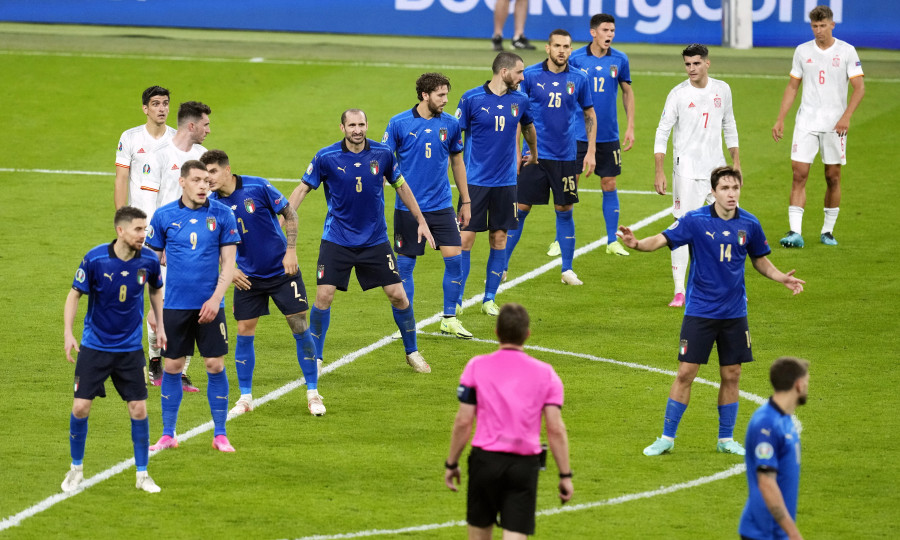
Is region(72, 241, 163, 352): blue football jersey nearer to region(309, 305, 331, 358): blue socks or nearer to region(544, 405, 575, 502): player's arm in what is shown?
region(309, 305, 331, 358): blue socks

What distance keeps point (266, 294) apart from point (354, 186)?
1244 millimetres

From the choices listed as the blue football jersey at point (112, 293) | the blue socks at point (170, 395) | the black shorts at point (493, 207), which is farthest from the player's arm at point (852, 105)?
the blue football jersey at point (112, 293)

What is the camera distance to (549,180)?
608 inches

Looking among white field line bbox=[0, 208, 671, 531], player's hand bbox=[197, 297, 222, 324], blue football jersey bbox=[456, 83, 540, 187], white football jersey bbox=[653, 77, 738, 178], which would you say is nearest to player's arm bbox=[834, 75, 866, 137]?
white football jersey bbox=[653, 77, 738, 178]

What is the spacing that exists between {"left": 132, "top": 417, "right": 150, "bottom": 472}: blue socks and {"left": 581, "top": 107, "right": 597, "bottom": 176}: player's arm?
7342mm

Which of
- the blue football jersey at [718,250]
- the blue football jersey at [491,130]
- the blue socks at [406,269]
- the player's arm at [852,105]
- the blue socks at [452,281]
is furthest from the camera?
the player's arm at [852,105]

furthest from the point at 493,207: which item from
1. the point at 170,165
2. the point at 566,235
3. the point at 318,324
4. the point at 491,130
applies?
the point at 170,165

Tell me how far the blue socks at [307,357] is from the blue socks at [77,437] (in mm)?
2167

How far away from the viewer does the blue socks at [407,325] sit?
12.3 metres

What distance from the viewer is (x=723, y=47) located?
29.0 m

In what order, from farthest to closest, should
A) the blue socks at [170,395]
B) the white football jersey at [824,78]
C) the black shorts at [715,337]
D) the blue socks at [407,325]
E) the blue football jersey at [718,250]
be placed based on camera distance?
1. the white football jersey at [824,78]
2. the blue socks at [407,325]
3. the blue socks at [170,395]
4. the black shorts at [715,337]
5. the blue football jersey at [718,250]

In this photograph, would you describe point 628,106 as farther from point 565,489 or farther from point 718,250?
point 565,489

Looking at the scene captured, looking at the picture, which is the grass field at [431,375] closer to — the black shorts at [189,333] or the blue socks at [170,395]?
the blue socks at [170,395]

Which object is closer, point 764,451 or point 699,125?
point 764,451
